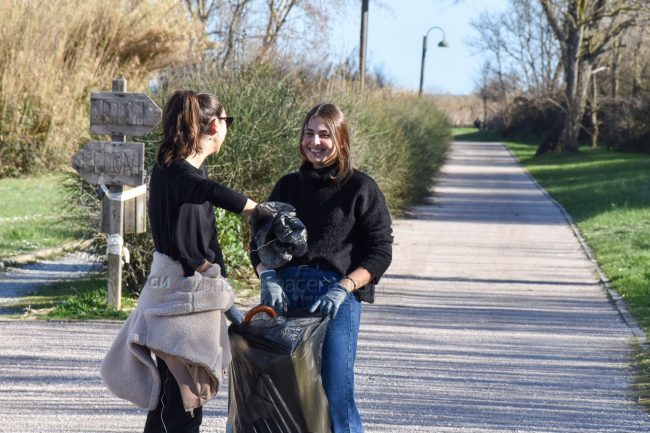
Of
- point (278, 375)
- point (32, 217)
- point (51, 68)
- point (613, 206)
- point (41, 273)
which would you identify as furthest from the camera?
point (51, 68)

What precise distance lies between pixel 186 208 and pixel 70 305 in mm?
6045

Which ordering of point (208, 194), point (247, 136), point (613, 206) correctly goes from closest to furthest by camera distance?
point (208, 194) → point (247, 136) → point (613, 206)

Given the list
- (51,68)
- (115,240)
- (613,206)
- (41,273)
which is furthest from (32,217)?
(613,206)

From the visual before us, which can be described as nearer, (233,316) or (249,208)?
(249,208)

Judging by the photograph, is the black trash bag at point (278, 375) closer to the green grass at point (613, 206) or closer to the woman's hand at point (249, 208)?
the woman's hand at point (249, 208)

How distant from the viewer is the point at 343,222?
4.45m

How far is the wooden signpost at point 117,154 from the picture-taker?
947 centimetres

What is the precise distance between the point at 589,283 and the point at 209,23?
86.1 feet

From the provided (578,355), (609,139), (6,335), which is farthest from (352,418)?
(609,139)

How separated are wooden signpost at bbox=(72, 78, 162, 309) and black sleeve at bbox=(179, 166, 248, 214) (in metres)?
5.24

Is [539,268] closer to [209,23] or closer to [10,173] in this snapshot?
[10,173]

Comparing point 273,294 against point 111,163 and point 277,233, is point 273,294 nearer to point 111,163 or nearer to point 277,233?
point 277,233

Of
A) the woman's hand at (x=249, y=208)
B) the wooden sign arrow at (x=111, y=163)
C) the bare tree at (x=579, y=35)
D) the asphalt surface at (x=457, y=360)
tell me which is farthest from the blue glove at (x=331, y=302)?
the bare tree at (x=579, y=35)

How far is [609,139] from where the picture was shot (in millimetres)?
50688
